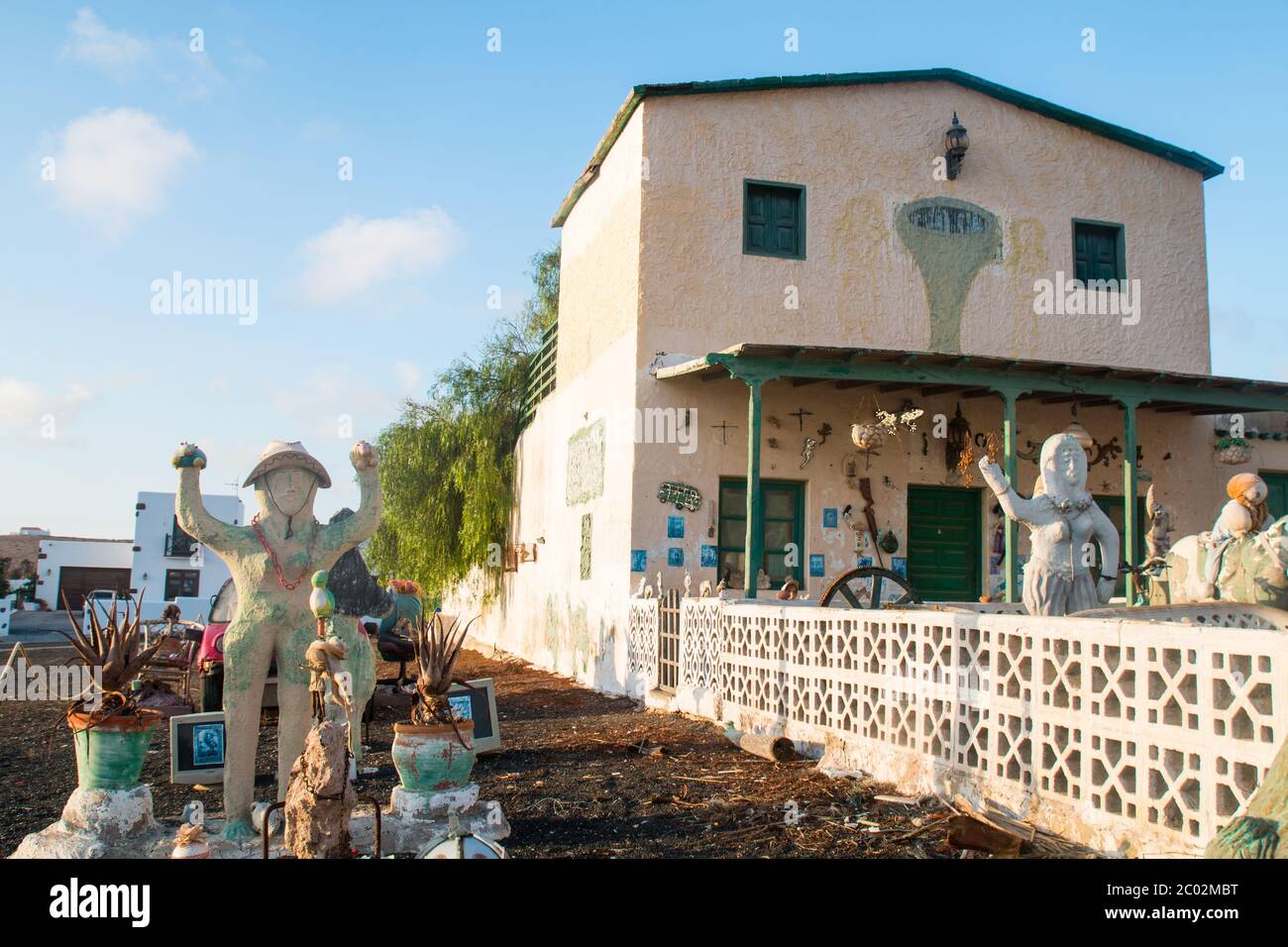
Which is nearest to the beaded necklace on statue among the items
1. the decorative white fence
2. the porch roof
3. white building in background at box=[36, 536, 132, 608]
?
the decorative white fence

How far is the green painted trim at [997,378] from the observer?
10859 millimetres

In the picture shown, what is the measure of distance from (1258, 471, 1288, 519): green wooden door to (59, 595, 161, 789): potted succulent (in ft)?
48.2

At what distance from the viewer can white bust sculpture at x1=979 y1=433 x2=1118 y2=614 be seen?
662cm

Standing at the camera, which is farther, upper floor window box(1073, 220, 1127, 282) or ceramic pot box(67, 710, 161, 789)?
upper floor window box(1073, 220, 1127, 282)

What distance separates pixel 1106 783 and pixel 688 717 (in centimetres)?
541

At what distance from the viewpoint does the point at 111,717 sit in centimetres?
492

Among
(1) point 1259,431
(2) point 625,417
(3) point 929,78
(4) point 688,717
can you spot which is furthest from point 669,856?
(1) point 1259,431

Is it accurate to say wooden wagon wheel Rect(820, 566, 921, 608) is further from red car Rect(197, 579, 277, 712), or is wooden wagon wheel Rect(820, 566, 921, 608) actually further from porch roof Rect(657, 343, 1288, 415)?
red car Rect(197, 579, 277, 712)

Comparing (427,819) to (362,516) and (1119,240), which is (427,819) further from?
(1119,240)

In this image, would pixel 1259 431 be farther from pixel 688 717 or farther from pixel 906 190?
pixel 688 717

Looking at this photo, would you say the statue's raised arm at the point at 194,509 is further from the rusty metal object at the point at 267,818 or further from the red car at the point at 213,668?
the red car at the point at 213,668

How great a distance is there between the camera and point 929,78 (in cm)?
1376

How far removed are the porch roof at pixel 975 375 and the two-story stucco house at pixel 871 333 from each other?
4 cm

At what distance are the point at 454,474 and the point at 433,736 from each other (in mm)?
15165
